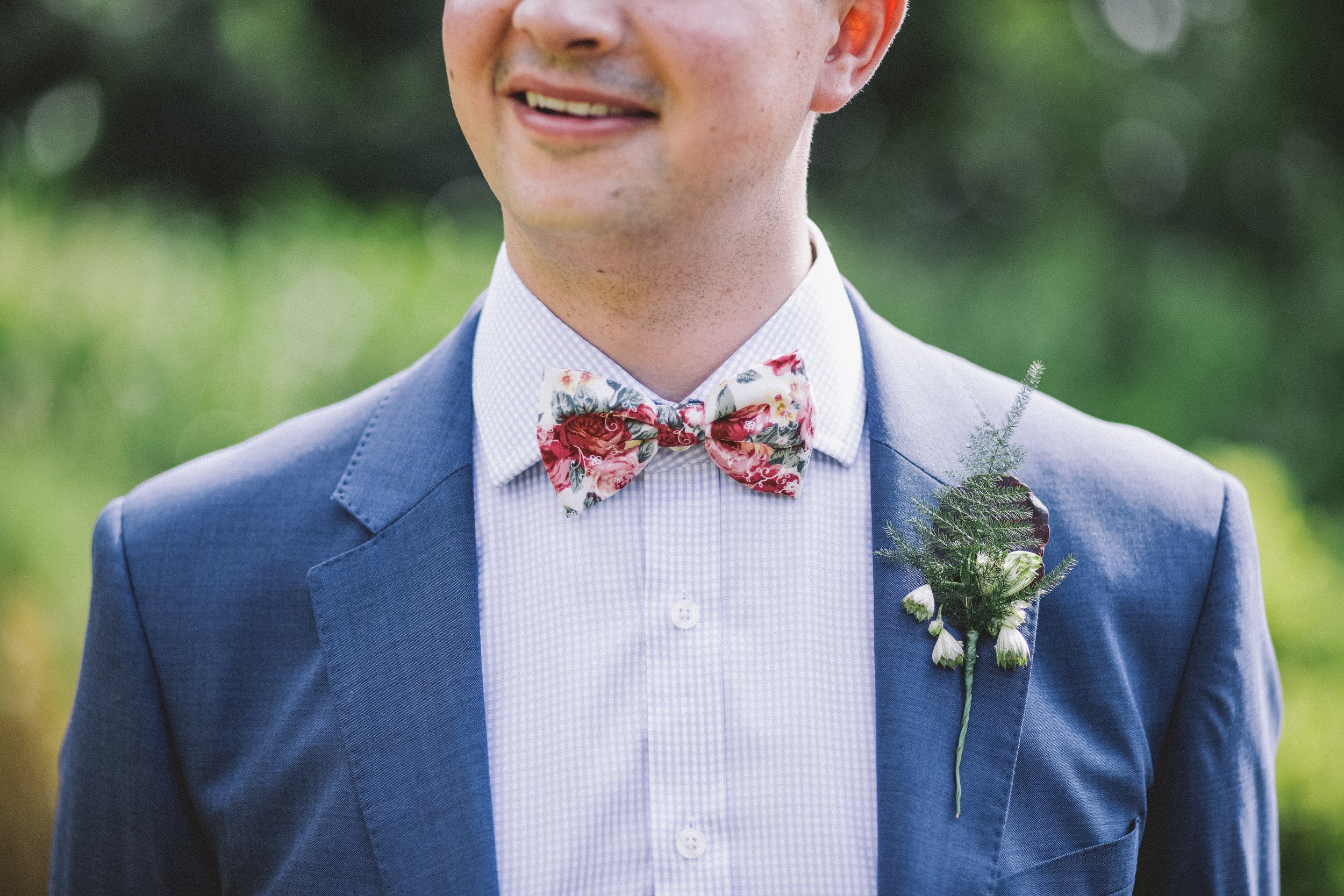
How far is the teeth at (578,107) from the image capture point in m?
1.87

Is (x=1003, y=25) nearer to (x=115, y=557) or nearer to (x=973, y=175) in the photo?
(x=973, y=175)

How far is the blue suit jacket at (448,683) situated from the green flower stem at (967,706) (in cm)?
2

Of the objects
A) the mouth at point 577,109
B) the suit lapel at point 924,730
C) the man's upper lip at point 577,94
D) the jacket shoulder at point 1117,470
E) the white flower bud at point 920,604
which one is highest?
the man's upper lip at point 577,94

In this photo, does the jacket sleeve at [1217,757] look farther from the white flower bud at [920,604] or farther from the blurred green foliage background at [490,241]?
the blurred green foliage background at [490,241]

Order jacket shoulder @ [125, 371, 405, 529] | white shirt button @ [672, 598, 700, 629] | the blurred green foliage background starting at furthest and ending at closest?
1. the blurred green foliage background
2. jacket shoulder @ [125, 371, 405, 529]
3. white shirt button @ [672, 598, 700, 629]

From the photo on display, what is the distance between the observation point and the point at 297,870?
1911mm

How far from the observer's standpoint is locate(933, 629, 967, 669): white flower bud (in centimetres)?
193

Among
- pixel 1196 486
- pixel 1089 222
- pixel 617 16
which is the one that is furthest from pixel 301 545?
pixel 1089 222

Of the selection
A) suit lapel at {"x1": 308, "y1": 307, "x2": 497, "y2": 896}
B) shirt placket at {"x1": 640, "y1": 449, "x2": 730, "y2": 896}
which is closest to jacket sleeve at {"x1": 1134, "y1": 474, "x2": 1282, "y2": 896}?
shirt placket at {"x1": 640, "y1": 449, "x2": 730, "y2": 896}

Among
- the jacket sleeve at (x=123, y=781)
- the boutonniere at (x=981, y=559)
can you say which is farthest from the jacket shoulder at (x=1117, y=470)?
the jacket sleeve at (x=123, y=781)

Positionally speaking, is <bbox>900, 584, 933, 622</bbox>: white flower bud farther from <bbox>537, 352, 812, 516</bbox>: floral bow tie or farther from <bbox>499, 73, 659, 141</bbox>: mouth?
<bbox>499, 73, 659, 141</bbox>: mouth

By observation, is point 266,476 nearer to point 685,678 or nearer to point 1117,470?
point 685,678

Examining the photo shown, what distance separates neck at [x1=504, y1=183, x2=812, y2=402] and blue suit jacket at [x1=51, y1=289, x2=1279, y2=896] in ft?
0.83

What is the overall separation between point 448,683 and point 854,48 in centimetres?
139
